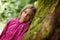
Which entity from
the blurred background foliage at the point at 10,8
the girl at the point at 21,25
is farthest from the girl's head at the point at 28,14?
the blurred background foliage at the point at 10,8

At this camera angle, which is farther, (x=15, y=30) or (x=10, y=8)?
(x=10, y=8)

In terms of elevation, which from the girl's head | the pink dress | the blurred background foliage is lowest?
the blurred background foliage

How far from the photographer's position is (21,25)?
10.6 ft

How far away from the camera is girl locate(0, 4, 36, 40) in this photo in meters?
3.12

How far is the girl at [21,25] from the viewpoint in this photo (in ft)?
10.3

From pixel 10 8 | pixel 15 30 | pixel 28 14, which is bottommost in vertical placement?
pixel 10 8

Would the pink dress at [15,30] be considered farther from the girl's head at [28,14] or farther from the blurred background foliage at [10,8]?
the blurred background foliage at [10,8]

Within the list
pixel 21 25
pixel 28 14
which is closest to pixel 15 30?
pixel 21 25

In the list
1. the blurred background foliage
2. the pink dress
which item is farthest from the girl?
the blurred background foliage

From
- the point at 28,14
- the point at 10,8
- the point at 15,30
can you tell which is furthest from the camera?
the point at 10,8

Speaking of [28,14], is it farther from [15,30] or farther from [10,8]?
[10,8]

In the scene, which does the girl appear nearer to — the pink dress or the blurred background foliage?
the pink dress

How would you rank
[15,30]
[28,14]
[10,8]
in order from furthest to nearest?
[10,8], [15,30], [28,14]

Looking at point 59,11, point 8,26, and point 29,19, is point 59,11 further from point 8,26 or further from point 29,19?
point 8,26
